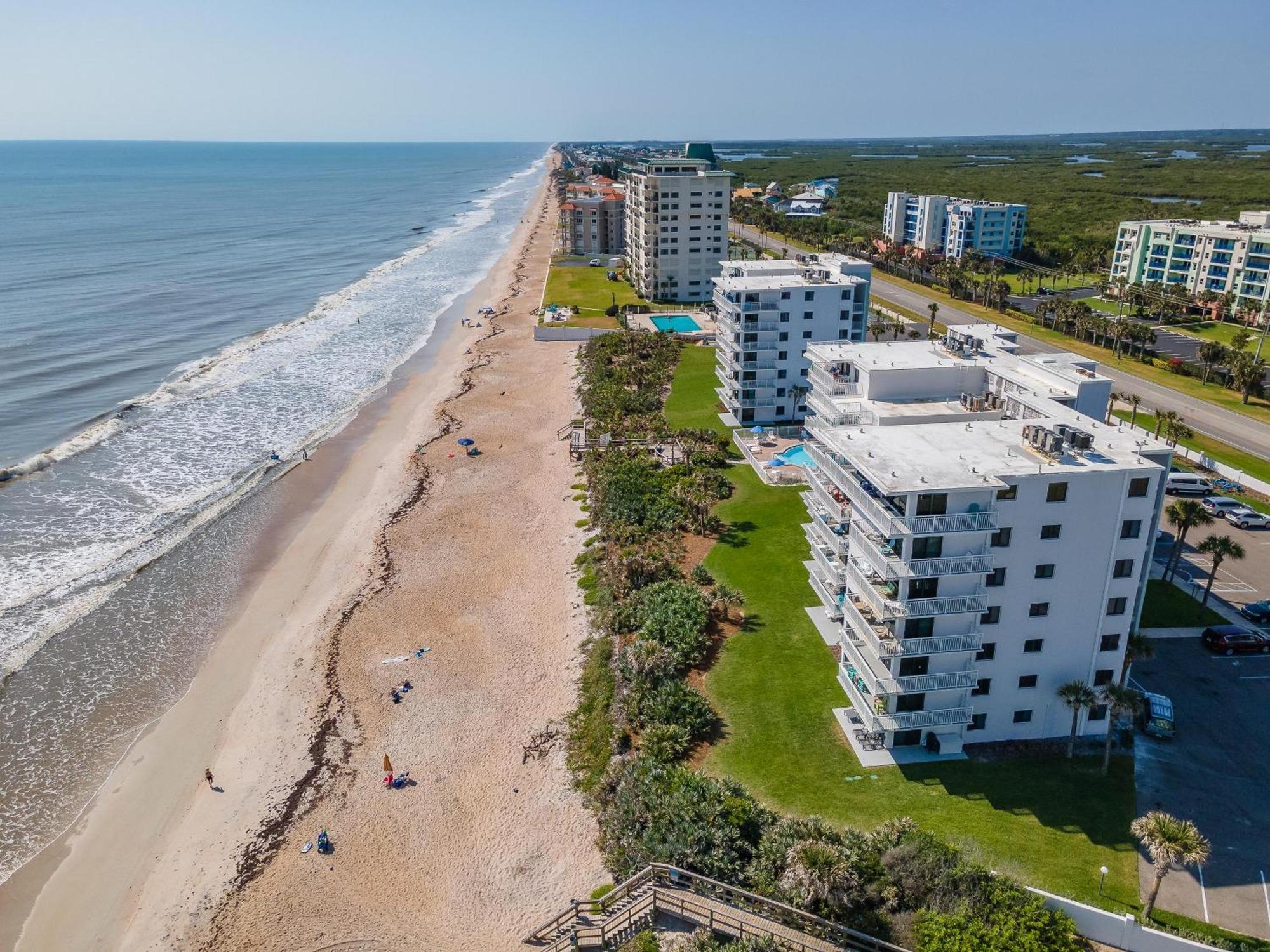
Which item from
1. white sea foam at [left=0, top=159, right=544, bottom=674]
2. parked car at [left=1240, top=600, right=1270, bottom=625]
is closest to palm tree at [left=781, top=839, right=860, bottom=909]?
parked car at [left=1240, top=600, right=1270, bottom=625]

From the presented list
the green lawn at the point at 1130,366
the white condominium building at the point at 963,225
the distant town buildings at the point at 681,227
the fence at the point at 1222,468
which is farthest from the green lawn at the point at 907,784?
the white condominium building at the point at 963,225

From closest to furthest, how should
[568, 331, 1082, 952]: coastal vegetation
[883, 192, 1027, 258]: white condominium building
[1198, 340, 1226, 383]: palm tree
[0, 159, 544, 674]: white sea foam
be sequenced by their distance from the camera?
[568, 331, 1082, 952]: coastal vegetation < [0, 159, 544, 674]: white sea foam < [1198, 340, 1226, 383]: palm tree < [883, 192, 1027, 258]: white condominium building

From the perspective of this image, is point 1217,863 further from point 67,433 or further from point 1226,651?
point 67,433

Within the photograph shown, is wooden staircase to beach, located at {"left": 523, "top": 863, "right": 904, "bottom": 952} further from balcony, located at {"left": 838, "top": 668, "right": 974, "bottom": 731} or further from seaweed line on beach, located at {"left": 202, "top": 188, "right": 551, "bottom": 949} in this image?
seaweed line on beach, located at {"left": 202, "top": 188, "right": 551, "bottom": 949}

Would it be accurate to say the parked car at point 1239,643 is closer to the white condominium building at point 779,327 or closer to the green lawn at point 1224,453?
the green lawn at point 1224,453

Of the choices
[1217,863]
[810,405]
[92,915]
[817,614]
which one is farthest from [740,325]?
[92,915]

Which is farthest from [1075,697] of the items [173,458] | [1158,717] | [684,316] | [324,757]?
[684,316]

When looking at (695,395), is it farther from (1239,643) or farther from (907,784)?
(907,784)
